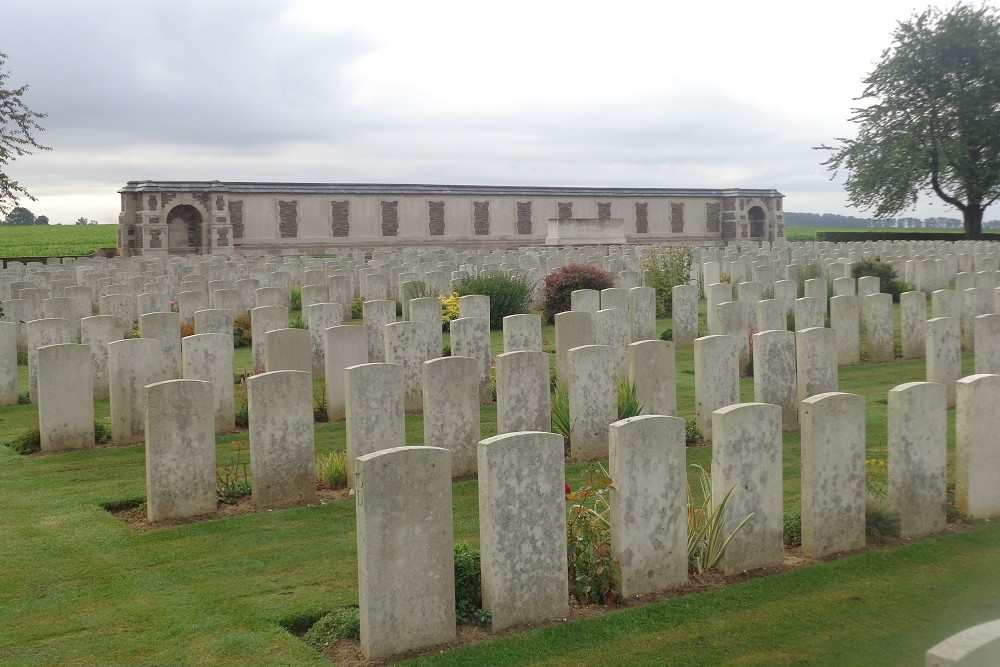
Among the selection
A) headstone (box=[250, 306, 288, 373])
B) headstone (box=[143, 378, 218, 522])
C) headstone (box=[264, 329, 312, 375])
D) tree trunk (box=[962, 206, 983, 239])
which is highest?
tree trunk (box=[962, 206, 983, 239])

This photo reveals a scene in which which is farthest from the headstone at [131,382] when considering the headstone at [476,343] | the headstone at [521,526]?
the headstone at [521,526]

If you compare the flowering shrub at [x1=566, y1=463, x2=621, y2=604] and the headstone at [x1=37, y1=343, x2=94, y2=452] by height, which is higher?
the headstone at [x1=37, y1=343, x2=94, y2=452]

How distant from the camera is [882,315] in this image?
12602 millimetres

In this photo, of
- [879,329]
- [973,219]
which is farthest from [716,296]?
[973,219]

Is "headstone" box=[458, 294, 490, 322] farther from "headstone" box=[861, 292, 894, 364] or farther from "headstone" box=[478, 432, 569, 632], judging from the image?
"headstone" box=[478, 432, 569, 632]

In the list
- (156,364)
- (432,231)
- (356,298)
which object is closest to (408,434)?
(156,364)

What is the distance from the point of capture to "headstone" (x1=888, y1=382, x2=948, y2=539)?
5.98 m

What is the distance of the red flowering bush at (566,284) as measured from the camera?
1681 cm

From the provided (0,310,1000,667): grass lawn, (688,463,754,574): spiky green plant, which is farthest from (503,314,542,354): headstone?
(688,463,754,574): spiky green plant

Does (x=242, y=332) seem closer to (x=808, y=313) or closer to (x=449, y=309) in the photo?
(x=449, y=309)

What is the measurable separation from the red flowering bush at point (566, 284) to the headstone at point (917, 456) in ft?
35.0

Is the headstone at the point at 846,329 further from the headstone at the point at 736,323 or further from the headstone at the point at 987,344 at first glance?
the headstone at the point at 987,344

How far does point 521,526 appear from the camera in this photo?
4.90 m

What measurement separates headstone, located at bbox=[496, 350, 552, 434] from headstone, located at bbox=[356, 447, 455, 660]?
2.84 metres
